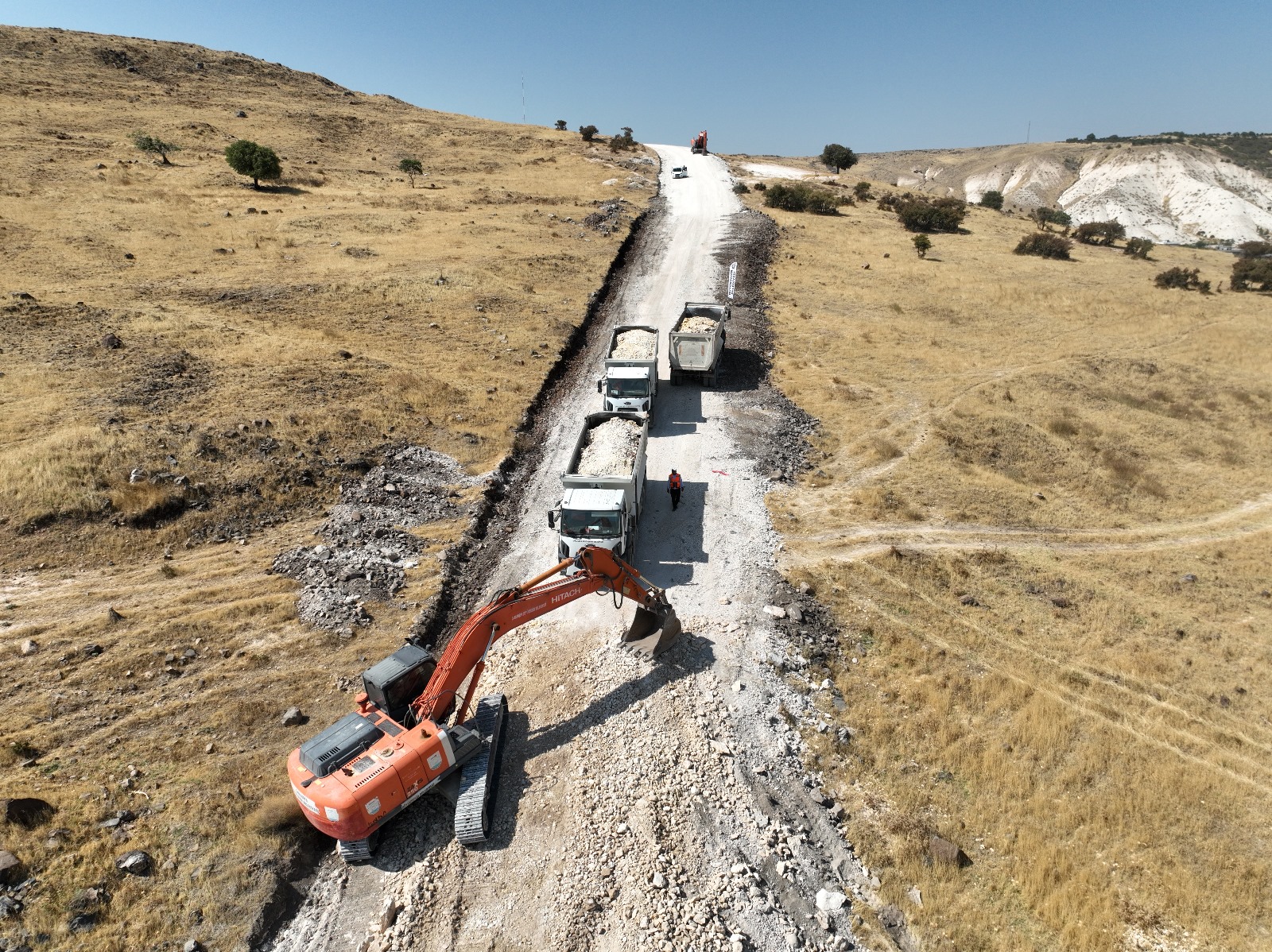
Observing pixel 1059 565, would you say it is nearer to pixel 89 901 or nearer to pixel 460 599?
pixel 460 599

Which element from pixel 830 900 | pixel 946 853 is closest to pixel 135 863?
pixel 830 900

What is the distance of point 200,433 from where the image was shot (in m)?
21.0

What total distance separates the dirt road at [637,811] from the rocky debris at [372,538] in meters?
2.85

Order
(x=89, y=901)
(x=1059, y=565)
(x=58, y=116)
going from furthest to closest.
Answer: (x=58, y=116)
(x=1059, y=565)
(x=89, y=901)

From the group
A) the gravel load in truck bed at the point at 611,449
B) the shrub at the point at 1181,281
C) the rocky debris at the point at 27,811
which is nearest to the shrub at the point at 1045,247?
the shrub at the point at 1181,281

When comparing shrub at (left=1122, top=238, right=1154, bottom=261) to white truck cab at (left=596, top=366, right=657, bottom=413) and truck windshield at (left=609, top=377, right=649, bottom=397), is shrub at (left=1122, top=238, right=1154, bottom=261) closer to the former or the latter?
white truck cab at (left=596, top=366, right=657, bottom=413)

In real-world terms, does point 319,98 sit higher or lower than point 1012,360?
higher

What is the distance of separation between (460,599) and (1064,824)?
1412cm

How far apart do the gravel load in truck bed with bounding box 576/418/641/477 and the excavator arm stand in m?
4.68

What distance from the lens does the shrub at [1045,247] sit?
52312 millimetres

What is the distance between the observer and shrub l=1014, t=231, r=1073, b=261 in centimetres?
5231

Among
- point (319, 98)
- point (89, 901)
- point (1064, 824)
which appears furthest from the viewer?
point (319, 98)

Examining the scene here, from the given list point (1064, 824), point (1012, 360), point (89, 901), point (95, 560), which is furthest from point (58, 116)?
point (1064, 824)

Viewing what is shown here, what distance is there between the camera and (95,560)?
16844 millimetres
